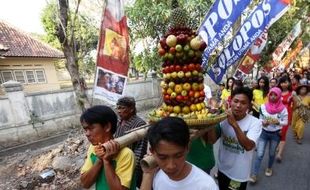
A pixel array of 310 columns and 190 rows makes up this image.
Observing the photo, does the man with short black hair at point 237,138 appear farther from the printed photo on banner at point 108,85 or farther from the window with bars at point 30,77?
the window with bars at point 30,77

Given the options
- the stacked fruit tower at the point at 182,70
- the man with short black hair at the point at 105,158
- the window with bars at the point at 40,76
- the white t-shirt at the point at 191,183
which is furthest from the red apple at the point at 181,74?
the window with bars at the point at 40,76

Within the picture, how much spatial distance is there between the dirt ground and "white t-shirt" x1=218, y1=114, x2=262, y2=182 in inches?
131

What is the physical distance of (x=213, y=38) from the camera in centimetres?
494

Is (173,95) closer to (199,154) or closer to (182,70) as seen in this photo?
(182,70)

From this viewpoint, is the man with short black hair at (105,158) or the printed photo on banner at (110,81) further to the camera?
the printed photo on banner at (110,81)

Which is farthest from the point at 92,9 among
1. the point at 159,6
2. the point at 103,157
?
the point at 103,157

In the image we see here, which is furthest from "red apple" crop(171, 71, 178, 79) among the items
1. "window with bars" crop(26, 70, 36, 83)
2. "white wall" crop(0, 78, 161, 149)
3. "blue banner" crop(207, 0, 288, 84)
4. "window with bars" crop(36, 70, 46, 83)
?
"window with bars" crop(36, 70, 46, 83)

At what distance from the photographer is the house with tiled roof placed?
55.4 ft

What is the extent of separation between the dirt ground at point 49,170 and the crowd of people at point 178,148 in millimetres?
2947

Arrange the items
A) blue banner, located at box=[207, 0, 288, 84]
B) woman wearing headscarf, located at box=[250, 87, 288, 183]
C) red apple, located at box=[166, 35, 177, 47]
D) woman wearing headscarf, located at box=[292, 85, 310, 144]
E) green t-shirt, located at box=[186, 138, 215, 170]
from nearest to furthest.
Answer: red apple, located at box=[166, 35, 177, 47] < green t-shirt, located at box=[186, 138, 215, 170] < woman wearing headscarf, located at box=[250, 87, 288, 183] < blue banner, located at box=[207, 0, 288, 84] < woman wearing headscarf, located at box=[292, 85, 310, 144]

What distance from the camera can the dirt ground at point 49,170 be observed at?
5652 millimetres

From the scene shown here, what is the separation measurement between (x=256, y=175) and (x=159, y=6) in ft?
19.1

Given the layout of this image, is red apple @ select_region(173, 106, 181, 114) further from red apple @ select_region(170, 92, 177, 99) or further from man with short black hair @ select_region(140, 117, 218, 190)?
man with short black hair @ select_region(140, 117, 218, 190)

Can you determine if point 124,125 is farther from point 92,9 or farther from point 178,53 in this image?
point 92,9
